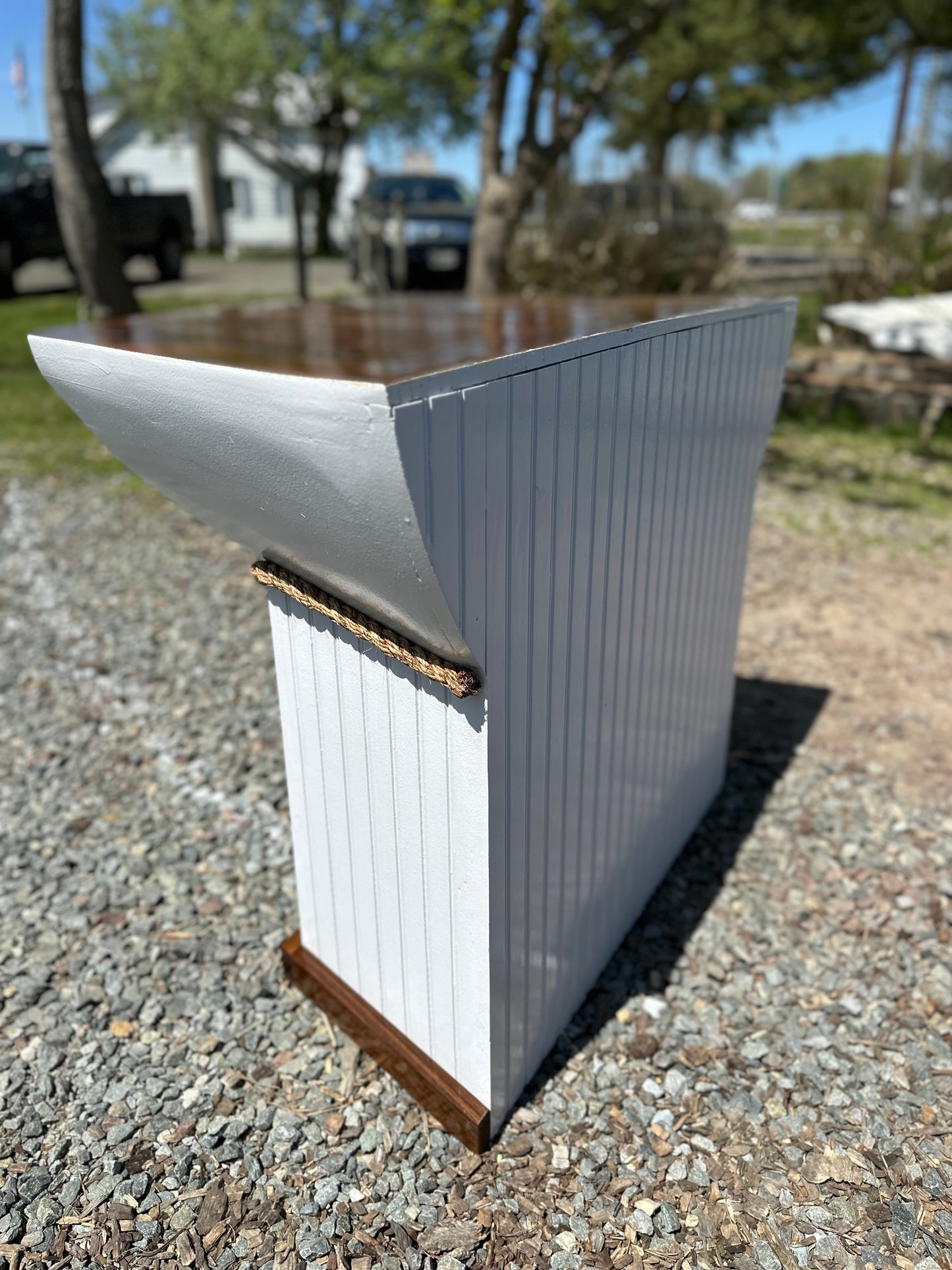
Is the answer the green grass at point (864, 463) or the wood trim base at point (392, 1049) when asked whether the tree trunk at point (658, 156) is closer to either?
the green grass at point (864, 463)

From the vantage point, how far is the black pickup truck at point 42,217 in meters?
12.3

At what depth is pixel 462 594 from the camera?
128 centimetres

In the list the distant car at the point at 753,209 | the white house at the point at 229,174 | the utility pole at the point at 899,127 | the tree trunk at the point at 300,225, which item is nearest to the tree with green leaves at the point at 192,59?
the white house at the point at 229,174

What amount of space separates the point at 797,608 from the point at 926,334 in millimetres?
4292

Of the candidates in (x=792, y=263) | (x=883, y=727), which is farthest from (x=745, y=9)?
(x=883, y=727)

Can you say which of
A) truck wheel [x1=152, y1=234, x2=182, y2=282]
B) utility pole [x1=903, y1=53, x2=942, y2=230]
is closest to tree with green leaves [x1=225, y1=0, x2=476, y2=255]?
truck wheel [x1=152, y1=234, x2=182, y2=282]

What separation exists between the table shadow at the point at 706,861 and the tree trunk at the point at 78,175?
6.40 meters

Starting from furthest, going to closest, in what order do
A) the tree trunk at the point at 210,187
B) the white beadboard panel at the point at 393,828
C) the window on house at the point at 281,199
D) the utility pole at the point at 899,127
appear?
the window on house at the point at 281,199
the tree trunk at the point at 210,187
the utility pole at the point at 899,127
the white beadboard panel at the point at 393,828

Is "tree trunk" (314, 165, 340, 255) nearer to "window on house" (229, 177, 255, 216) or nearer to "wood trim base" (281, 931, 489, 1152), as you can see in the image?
"window on house" (229, 177, 255, 216)

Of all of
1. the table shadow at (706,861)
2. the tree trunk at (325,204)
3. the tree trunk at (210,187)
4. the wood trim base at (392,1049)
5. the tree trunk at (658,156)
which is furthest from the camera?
the tree trunk at (210,187)

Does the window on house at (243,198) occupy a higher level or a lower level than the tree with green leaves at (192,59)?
lower

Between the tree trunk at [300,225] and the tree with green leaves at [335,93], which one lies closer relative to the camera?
the tree trunk at [300,225]

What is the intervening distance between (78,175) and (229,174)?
23.3 meters

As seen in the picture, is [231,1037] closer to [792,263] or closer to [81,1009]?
[81,1009]
